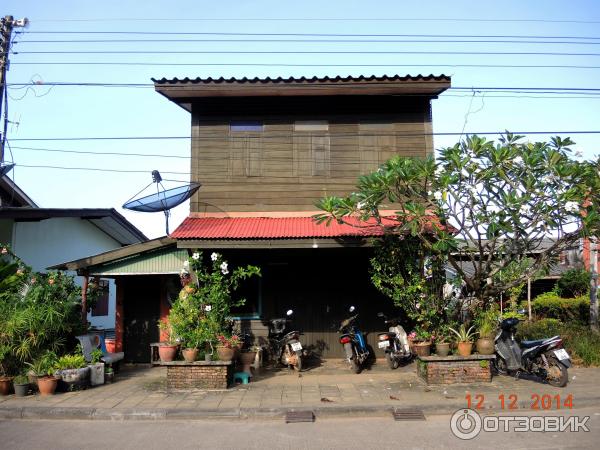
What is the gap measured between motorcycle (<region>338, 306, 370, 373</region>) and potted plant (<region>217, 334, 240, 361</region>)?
2283 mm

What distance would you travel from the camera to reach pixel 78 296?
34.3 ft

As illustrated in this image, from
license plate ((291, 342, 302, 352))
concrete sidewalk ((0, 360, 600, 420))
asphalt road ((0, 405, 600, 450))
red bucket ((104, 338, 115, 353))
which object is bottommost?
asphalt road ((0, 405, 600, 450))

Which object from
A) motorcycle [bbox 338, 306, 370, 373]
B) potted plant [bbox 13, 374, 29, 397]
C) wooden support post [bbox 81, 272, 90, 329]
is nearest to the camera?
potted plant [bbox 13, 374, 29, 397]

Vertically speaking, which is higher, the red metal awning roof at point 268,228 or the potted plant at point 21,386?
the red metal awning roof at point 268,228

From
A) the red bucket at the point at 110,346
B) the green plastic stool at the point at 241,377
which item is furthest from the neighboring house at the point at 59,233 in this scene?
the green plastic stool at the point at 241,377

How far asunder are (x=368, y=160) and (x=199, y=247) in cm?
464

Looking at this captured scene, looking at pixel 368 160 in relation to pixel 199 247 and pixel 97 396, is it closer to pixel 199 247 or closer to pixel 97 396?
pixel 199 247

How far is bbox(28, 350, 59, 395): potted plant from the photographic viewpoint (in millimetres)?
8172

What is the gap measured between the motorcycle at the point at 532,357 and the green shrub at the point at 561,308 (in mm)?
7759

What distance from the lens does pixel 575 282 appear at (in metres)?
18.6

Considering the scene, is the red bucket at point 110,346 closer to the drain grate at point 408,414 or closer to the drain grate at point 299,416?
the drain grate at point 299,416

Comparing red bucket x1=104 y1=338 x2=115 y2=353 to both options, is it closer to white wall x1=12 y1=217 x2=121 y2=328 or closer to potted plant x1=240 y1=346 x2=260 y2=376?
potted plant x1=240 y1=346 x2=260 y2=376

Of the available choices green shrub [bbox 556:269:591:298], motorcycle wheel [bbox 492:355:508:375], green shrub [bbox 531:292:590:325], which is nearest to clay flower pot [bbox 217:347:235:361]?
motorcycle wheel [bbox 492:355:508:375]

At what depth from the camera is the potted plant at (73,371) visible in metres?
8.48
